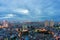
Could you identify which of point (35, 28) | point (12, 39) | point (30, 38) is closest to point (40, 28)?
point (35, 28)

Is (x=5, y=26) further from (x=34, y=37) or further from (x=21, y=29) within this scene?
(x=34, y=37)

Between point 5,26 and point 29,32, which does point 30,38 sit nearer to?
point 29,32

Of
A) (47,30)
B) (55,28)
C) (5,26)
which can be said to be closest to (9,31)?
(5,26)

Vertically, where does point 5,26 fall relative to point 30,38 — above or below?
above

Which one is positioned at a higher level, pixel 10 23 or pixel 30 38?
pixel 10 23

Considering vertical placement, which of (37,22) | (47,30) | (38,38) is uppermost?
(37,22)

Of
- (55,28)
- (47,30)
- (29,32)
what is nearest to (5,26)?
(29,32)

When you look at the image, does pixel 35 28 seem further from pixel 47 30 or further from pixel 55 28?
pixel 55 28
